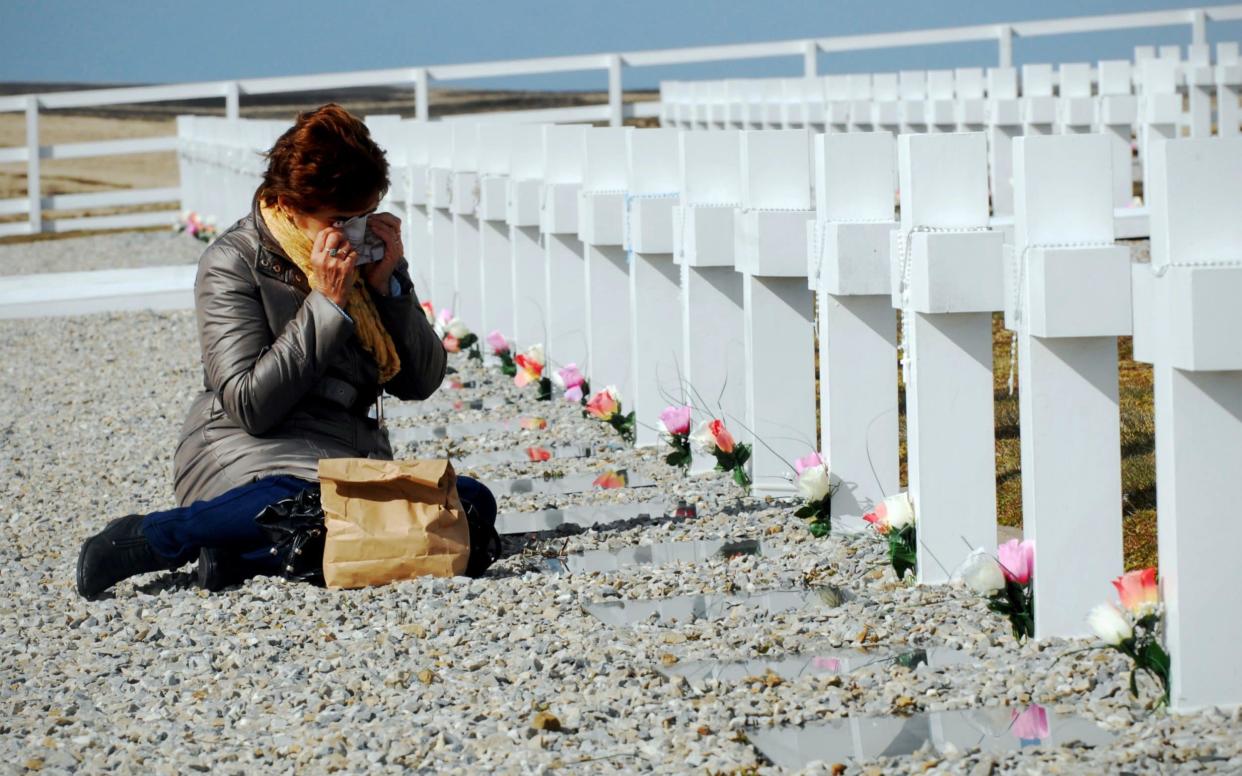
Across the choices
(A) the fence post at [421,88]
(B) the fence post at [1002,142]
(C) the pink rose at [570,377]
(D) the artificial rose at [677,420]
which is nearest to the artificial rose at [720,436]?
(D) the artificial rose at [677,420]

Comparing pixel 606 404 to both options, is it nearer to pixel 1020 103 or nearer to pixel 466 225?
pixel 466 225

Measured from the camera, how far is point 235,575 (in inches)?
181

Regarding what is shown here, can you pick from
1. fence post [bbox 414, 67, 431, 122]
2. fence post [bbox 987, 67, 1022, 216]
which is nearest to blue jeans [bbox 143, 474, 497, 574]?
fence post [bbox 987, 67, 1022, 216]

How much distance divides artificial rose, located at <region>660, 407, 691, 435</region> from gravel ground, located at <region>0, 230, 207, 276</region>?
1004 centimetres

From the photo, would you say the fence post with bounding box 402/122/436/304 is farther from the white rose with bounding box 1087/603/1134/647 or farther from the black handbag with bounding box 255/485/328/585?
the white rose with bounding box 1087/603/1134/647

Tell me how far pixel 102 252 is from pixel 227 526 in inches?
550

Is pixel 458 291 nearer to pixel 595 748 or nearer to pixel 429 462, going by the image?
pixel 429 462

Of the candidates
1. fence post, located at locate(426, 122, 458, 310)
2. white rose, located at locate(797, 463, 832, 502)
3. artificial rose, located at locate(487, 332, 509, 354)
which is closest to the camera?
white rose, located at locate(797, 463, 832, 502)

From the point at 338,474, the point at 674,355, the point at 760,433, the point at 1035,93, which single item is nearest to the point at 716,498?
the point at 760,433

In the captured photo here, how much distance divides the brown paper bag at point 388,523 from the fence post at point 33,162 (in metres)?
17.0

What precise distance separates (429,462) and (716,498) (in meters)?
1.26

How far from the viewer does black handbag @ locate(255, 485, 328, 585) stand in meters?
4.49

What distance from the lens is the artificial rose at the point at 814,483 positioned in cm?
471

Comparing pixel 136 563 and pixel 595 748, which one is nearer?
pixel 595 748
